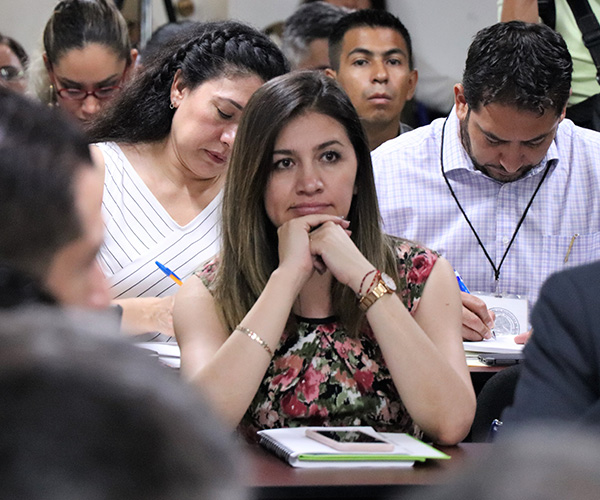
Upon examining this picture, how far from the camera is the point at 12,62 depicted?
480 centimetres

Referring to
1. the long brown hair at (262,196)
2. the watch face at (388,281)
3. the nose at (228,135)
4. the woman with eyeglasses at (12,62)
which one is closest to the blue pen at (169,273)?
the nose at (228,135)

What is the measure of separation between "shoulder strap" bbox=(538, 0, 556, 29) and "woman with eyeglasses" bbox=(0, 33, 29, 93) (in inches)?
92.9

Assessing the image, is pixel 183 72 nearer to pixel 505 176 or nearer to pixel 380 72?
pixel 505 176

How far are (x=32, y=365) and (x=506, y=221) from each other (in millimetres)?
3326

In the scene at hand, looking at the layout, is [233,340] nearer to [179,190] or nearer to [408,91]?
[179,190]

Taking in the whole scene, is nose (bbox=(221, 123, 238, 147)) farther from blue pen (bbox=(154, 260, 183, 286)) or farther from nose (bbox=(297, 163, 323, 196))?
nose (bbox=(297, 163, 323, 196))

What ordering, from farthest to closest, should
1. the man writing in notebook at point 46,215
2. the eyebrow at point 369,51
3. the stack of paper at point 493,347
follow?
the eyebrow at point 369,51 < the stack of paper at point 493,347 < the man writing in notebook at point 46,215

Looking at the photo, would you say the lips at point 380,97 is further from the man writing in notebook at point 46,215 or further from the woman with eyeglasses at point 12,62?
the man writing in notebook at point 46,215

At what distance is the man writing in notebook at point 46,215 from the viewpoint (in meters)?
0.97

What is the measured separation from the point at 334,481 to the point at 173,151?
186 centimetres

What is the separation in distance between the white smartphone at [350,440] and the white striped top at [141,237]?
1235mm

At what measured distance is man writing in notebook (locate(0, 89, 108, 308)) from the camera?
0.97m

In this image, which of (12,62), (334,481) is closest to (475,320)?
(334,481)

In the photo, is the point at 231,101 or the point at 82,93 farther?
the point at 82,93
